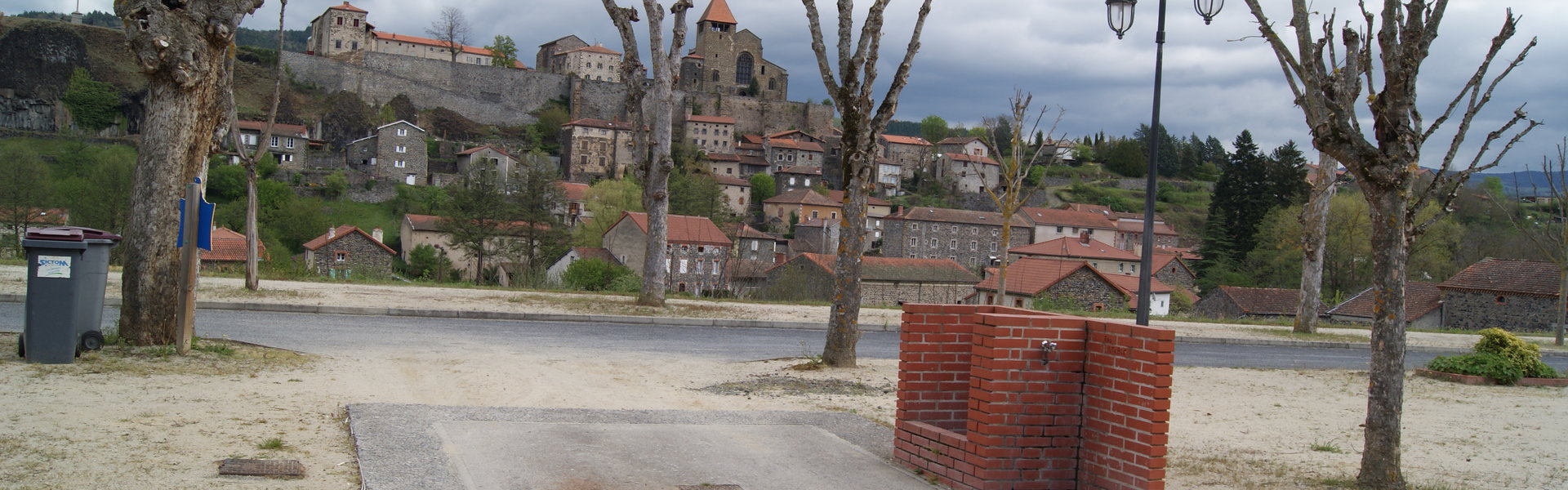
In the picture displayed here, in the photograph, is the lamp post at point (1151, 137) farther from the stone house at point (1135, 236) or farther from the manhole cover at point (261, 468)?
the stone house at point (1135, 236)

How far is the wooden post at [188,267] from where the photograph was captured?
8.83m

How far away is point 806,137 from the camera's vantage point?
126438mm

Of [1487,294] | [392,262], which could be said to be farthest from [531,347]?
[392,262]

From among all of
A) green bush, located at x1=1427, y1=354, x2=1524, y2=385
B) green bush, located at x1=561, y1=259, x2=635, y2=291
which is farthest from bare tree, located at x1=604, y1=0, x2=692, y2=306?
green bush, located at x1=1427, y1=354, x2=1524, y2=385

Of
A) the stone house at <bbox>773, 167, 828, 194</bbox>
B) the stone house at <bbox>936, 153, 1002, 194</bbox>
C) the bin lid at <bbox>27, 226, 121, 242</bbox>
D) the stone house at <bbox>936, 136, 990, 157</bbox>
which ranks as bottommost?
the bin lid at <bbox>27, 226, 121, 242</bbox>

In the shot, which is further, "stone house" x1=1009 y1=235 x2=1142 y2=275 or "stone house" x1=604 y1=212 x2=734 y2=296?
"stone house" x1=1009 y1=235 x2=1142 y2=275

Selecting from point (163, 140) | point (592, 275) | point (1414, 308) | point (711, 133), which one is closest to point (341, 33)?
point (711, 133)

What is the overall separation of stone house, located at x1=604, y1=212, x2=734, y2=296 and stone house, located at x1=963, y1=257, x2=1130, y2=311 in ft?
43.1

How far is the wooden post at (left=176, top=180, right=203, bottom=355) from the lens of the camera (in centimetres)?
883

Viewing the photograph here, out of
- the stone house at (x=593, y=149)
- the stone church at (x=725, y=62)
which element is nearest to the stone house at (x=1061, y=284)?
the stone house at (x=593, y=149)

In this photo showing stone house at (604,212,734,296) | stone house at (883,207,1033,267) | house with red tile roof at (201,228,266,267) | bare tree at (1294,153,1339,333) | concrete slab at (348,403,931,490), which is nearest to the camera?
concrete slab at (348,403,931,490)

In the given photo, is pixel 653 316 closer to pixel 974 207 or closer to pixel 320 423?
pixel 320 423

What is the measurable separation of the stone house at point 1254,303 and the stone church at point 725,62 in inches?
3582

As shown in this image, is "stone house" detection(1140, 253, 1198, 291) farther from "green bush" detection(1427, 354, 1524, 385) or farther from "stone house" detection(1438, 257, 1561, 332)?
"green bush" detection(1427, 354, 1524, 385)
